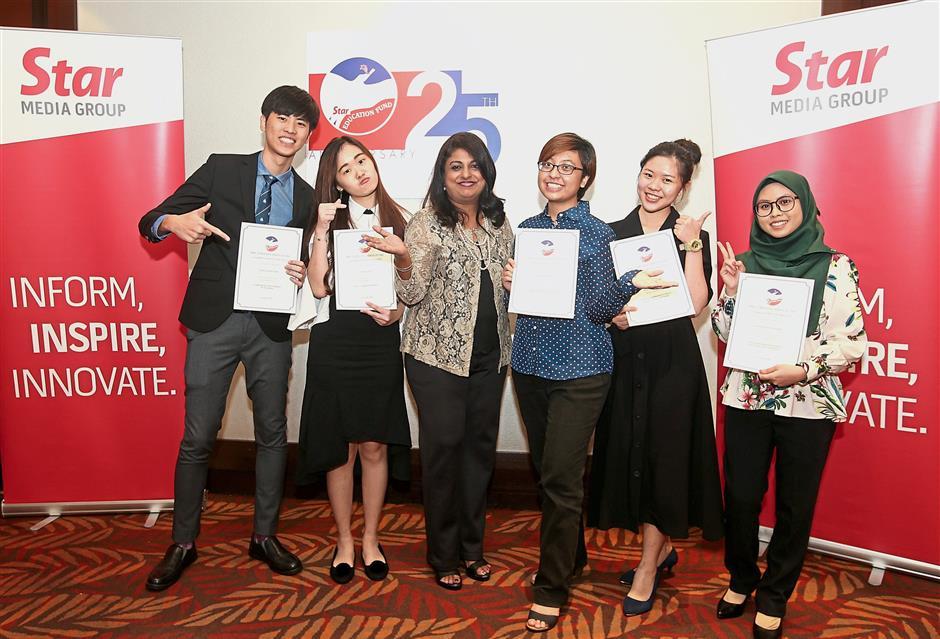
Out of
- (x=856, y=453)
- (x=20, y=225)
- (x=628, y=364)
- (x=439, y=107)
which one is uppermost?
(x=439, y=107)

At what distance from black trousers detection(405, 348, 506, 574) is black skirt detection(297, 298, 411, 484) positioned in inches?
5.1

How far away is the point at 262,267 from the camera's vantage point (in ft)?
8.77

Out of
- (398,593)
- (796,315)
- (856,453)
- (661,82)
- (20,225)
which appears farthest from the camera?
(661,82)

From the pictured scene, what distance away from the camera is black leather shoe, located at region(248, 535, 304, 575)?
2.96 meters

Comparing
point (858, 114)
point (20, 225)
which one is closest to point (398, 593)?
point (20, 225)

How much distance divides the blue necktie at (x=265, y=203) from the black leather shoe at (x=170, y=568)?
1418 mm

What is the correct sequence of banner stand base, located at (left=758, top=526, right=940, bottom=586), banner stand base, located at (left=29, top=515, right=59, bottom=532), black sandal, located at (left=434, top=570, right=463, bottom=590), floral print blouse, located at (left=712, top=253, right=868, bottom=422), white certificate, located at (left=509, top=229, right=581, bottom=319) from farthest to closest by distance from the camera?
banner stand base, located at (left=29, top=515, right=59, bottom=532) < banner stand base, located at (left=758, top=526, right=940, bottom=586) < black sandal, located at (left=434, top=570, right=463, bottom=590) < white certificate, located at (left=509, top=229, right=581, bottom=319) < floral print blouse, located at (left=712, top=253, right=868, bottom=422)

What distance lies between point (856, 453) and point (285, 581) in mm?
2512

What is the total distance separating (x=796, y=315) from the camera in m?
2.25

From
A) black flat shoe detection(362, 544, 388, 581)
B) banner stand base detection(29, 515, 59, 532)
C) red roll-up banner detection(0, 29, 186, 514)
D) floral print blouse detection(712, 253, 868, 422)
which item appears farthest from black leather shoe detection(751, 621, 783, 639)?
banner stand base detection(29, 515, 59, 532)

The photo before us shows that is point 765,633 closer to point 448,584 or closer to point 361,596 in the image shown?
point 448,584

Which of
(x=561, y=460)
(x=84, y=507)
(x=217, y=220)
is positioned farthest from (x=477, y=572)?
(x=84, y=507)

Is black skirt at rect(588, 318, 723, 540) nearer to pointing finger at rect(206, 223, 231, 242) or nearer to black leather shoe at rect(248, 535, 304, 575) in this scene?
black leather shoe at rect(248, 535, 304, 575)

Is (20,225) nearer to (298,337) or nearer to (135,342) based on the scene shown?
(135,342)
